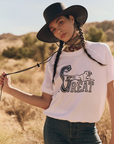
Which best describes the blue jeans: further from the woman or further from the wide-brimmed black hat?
the wide-brimmed black hat

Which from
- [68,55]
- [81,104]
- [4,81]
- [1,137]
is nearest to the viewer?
[81,104]

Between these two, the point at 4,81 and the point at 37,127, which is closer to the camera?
the point at 4,81

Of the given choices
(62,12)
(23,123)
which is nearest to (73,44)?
(62,12)

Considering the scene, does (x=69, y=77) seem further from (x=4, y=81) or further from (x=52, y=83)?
(x=4, y=81)

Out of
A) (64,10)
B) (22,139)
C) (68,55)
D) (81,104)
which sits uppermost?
(64,10)

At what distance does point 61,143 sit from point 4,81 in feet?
2.78

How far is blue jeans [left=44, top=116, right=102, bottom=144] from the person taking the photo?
146cm

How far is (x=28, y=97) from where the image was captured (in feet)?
5.97

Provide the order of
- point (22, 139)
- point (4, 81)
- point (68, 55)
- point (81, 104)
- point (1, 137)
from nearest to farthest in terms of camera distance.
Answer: point (81, 104) < point (68, 55) < point (4, 81) < point (1, 137) < point (22, 139)

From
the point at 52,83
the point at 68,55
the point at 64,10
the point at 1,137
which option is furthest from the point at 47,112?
the point at 1,137

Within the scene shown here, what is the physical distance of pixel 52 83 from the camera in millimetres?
1694

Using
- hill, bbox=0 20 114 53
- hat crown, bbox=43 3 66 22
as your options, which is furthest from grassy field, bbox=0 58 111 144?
hill, bbox=0 20 114 53

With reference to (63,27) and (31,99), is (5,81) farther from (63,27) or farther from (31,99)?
(63,27)

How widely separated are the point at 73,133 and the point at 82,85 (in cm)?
40
